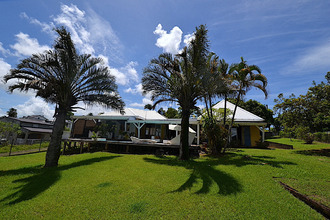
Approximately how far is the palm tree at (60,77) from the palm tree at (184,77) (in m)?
3.20

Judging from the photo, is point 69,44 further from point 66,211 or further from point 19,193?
point 66,211

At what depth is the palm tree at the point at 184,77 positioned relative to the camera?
9.12 meters

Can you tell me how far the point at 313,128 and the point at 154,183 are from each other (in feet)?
46.9

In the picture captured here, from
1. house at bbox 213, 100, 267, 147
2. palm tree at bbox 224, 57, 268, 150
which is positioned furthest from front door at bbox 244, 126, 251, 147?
palm tree at bbox 224, 57, 268, 150

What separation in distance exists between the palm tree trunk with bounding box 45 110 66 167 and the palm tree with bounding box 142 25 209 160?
5.44 metres

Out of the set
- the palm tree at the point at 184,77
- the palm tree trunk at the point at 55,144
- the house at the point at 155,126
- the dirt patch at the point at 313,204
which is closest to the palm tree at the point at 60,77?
the palm tree trunk at the point at 55,144

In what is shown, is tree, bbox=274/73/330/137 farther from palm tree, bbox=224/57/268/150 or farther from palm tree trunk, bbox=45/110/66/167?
palm tree trunk, bbox=45/110/66/167

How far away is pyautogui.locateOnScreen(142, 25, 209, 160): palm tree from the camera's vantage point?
9.12 meters

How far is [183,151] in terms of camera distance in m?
9.25

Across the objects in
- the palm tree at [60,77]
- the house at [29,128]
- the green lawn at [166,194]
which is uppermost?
the palm tree at [60,77]

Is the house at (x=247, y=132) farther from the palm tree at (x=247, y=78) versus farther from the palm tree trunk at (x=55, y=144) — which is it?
the palm tree trunk at (x=55, y=144)

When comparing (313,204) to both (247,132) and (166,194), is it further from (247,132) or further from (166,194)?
Answer: (247,132)

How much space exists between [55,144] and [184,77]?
8.47 meters

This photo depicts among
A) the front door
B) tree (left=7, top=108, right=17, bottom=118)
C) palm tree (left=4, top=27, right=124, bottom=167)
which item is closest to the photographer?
palm tree (left=4, top=27, right=124, bottom=167)
